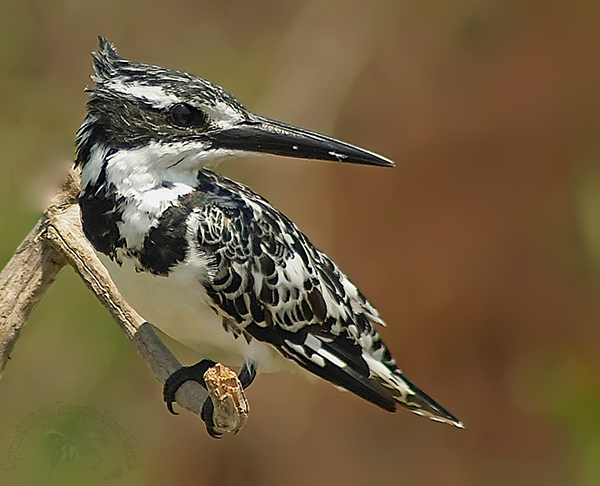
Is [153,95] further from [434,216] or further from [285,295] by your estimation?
[434,216]

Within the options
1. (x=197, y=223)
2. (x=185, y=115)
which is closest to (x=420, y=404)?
(x=197, y=223)

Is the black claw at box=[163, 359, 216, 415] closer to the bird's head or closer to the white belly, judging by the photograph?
the white belly

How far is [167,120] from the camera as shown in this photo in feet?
5.30

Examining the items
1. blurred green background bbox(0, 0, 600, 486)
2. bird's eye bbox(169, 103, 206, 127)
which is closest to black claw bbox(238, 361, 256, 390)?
bird's eye bbox(169, 103, 206, 127)

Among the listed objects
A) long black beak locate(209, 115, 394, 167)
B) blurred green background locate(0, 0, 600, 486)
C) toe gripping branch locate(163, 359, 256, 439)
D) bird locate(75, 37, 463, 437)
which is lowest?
toe gripping branch locate(163, 359, 256, 439)

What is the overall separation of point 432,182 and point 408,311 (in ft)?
1.62

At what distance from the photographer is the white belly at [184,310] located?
1.66 meters

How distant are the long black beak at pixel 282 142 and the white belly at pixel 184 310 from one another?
237 mm

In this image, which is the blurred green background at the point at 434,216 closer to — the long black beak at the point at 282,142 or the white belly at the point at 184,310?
the white belly at the point at 184,310

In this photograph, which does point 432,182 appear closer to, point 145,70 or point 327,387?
point 327,387

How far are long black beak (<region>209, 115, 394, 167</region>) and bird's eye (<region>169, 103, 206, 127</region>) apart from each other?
4cm

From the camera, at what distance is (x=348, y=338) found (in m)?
1.89

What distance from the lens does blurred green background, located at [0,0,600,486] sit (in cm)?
339

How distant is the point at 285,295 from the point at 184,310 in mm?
206
